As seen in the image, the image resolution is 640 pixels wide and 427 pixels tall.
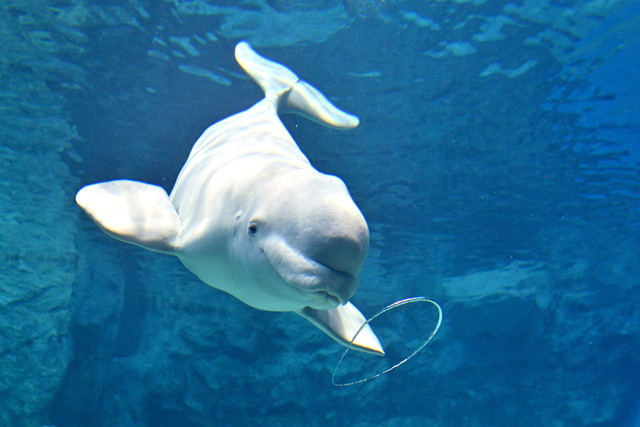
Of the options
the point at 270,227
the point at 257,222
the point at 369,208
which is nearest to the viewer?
the point at 270,227

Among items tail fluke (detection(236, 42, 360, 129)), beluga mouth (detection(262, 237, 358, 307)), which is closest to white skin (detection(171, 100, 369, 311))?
beluga mouth (detection(262, 237, 358, 307))

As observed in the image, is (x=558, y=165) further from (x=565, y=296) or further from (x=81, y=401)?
(x=81, y=401)

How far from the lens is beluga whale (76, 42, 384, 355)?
7.97 feet

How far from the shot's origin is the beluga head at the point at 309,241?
2.39 metres

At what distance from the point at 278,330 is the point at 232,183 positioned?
1213 cm

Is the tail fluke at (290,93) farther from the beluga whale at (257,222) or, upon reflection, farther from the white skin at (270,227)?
the white skin at (270,227)

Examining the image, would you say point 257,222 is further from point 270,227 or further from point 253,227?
point 270,227

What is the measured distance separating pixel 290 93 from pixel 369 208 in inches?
311

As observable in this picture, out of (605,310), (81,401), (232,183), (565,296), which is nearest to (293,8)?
(232,183)

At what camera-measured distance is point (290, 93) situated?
6.89 m

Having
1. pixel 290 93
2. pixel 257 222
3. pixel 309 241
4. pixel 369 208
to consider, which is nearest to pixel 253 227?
pixel 257 222

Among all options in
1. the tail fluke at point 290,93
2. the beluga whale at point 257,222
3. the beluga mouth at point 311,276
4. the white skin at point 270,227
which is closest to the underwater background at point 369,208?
the tail fluke at point 290,93

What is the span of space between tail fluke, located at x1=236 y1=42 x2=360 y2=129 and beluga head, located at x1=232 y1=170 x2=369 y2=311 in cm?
404

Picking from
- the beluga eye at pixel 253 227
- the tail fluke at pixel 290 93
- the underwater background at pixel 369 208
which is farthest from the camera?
the underwater background at pixel 369 208
